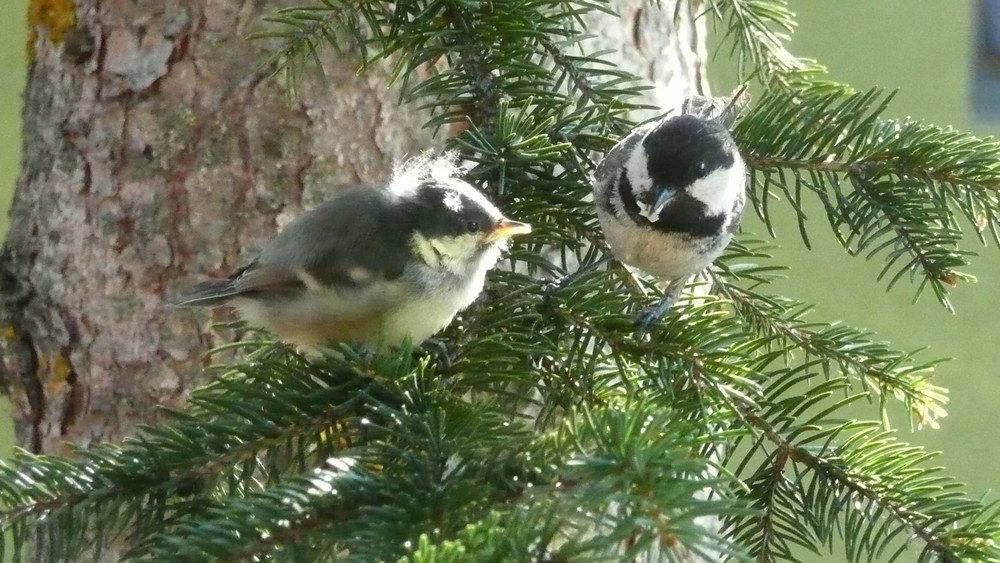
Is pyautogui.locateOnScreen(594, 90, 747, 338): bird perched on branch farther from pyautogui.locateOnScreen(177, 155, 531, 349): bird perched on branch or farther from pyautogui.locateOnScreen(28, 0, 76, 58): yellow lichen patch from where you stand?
pyautogui.locateOnScreen(28, 0, 76, 58): yellow lichen patch

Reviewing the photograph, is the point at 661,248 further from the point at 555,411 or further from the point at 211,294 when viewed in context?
the point at 211,294

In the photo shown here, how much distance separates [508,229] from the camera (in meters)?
0.60

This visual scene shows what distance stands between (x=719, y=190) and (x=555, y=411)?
198 mm

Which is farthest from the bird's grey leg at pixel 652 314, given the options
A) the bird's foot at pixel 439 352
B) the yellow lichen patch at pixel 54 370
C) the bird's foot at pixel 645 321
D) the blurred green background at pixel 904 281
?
the blurred green background at pixel 904 281

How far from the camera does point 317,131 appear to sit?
31.2 inches

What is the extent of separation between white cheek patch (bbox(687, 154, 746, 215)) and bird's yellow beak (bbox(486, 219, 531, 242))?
0.42 ft

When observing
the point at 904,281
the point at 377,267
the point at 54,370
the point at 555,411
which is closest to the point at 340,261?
the point at 377,267

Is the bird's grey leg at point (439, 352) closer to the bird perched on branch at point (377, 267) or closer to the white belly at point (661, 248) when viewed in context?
the bird perched on branch at point (377, 267)

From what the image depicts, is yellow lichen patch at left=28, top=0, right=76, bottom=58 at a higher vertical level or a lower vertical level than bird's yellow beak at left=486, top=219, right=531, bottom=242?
higher

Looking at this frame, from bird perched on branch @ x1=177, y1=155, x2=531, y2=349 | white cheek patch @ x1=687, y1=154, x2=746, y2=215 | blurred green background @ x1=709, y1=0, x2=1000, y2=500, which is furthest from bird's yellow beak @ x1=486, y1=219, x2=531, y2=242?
blurred green background @ x1=709, y1=0, x2=1000, y2=500

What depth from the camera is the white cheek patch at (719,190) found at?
650 mm

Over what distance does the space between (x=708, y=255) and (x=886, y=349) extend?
0.40ft

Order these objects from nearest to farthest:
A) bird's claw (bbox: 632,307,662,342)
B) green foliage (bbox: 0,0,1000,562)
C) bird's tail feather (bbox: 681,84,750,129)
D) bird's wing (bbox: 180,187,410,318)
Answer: green foliage (bbox: 0,0,1000,562) → bird's claw (bbox: 632,307,662,342) → bird's wing (bbox: 180,187,410,318) → bird's tail feather (bbox: 681,84,750,129)

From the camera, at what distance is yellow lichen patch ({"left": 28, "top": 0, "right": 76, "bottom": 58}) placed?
2.51 feet
